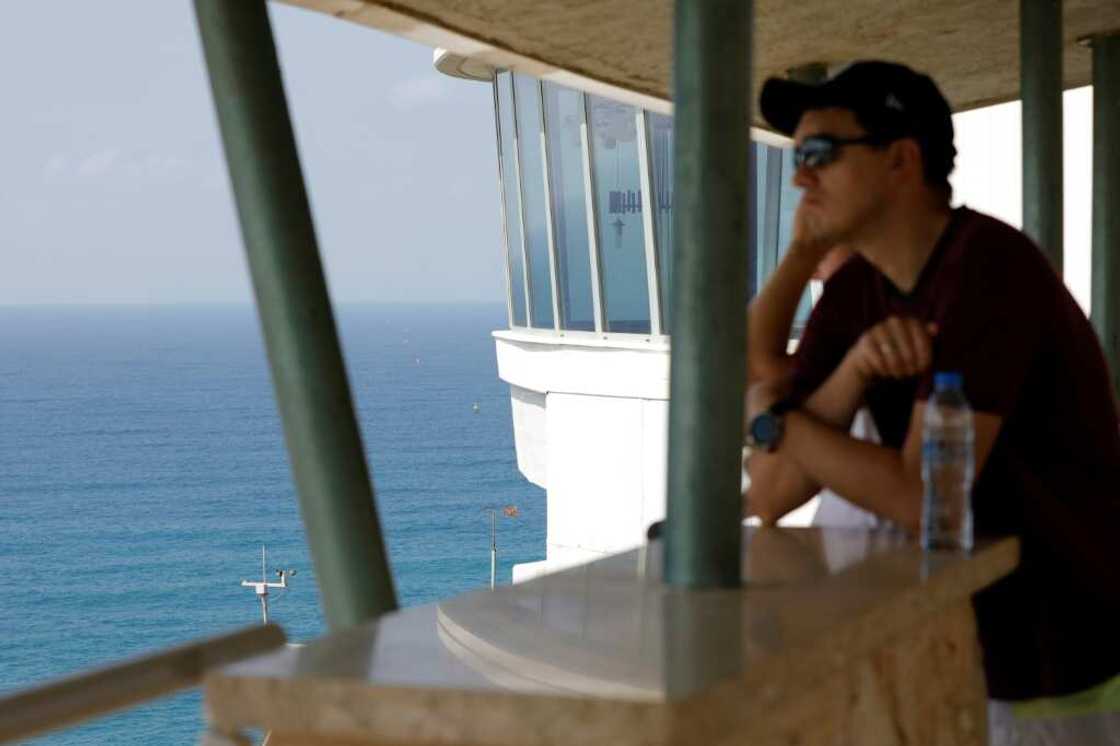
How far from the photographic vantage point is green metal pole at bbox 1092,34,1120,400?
8.16m

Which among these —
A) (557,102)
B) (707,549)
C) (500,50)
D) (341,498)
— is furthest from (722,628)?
(557,102)

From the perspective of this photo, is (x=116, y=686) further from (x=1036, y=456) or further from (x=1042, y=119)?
(x=1042, y=119)

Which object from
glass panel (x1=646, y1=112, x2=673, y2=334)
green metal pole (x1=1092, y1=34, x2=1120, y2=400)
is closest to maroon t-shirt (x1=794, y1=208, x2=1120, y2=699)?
green metal pole (x1=1092, y1=34, x2=1120, y2=400)

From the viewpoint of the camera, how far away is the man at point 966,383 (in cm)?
296

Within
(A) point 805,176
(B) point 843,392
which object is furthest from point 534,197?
(B) point 843,392

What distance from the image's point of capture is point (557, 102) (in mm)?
25453

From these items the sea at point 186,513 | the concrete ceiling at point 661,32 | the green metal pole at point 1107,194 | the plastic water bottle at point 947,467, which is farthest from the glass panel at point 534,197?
the plastic water bottle at point 947,467

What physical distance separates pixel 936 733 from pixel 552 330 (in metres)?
23.4

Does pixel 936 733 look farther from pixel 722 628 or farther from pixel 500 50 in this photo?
pixel 500 50

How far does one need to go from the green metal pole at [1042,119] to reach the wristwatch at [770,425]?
13.2ft

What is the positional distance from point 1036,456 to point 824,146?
2.51 ft

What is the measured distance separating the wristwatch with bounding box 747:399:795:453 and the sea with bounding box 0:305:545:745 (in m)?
39.8

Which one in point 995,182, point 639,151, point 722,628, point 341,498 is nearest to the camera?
point 722,628

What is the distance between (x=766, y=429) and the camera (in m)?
3.21
